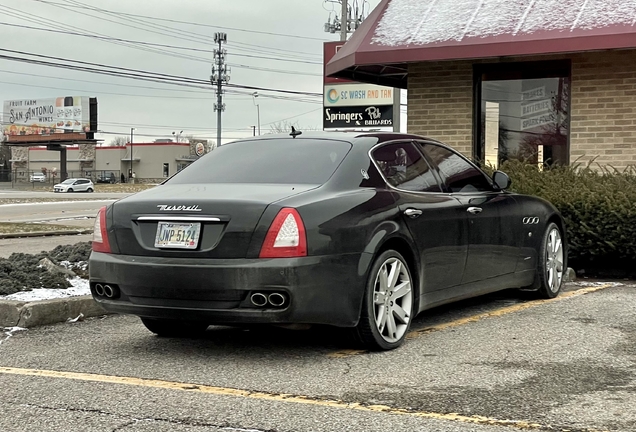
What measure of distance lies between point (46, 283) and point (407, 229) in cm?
346

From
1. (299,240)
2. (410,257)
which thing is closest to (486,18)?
(410,257)

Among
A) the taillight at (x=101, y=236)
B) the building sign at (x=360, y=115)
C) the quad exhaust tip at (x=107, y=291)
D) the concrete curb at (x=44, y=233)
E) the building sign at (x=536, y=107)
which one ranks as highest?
the building sign at (x=360, y=115)

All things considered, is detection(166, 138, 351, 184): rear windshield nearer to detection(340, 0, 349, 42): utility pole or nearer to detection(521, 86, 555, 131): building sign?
detection(521, 86, 555, 131): building sign

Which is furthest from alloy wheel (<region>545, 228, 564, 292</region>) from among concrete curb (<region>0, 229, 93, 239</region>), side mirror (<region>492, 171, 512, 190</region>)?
concrete curb (<region>0, 229, 93, 239</region>)

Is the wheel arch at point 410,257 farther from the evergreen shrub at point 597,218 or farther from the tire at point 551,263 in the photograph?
the evergreen shrub at point 597,218

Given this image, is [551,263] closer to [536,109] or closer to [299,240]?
[299,240]

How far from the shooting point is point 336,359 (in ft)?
18.5

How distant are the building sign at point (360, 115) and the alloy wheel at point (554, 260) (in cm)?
1399

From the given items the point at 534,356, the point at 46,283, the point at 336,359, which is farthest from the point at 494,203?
the point at 46,283

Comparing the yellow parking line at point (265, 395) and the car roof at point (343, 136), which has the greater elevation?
the car roof at point (343, 136)

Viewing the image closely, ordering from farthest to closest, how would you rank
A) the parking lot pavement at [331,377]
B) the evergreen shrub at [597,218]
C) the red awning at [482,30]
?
the red awning at [482,30], the evergreen shrub at [597,218], the parking lot pavement at [331,377]

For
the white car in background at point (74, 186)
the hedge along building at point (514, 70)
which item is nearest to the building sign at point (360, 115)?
the hedge along building at point (514, 70)

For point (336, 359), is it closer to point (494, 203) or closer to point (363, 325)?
point (363, 325)

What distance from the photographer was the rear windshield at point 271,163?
6098 millimetres
